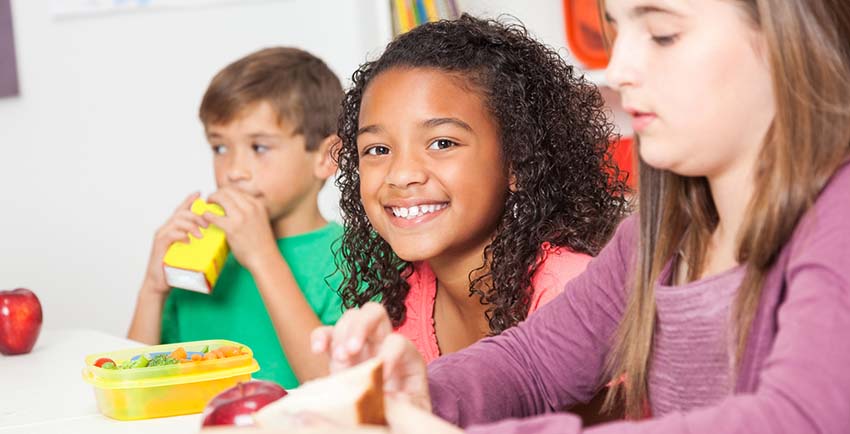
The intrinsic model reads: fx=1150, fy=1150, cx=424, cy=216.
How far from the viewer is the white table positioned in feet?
3.79

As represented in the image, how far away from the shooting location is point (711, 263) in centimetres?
92

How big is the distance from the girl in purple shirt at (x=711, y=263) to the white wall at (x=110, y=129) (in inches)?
71.6

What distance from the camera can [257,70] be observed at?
214 centimetres

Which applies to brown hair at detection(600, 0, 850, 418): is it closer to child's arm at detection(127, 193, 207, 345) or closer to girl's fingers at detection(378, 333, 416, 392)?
girl's fingers at detection(378, 333, 416, 392)

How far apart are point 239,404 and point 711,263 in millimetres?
390

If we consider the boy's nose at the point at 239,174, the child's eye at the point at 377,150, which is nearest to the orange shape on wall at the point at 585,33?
the boy's nose at the point at 239,174

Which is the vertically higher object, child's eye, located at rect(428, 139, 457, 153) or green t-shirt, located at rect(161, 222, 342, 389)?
child's eye, located at rect(428, 139, 457, 153)

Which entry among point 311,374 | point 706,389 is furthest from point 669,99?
point 311,374

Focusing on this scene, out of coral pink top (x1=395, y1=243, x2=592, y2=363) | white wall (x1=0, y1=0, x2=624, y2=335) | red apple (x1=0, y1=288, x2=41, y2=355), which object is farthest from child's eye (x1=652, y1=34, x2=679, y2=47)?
white wall (x1=0, y1=0, x2=624, y2=335)

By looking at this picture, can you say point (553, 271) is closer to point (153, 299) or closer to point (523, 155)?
point (523, 155)

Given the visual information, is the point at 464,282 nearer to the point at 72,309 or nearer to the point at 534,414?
the point at 534,414

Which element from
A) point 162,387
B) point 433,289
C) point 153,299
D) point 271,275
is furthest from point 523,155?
point 153,299

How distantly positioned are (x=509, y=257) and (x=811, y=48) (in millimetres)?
658

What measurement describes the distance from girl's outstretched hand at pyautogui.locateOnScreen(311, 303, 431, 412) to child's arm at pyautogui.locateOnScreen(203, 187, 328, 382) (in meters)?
0.86
